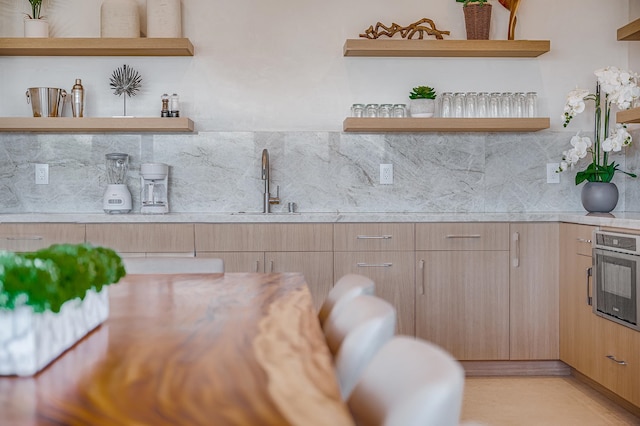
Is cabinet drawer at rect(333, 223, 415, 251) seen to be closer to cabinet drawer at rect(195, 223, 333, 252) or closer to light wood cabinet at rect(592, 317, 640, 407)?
cabinet drawer at rect(195, 223, 333, 252)

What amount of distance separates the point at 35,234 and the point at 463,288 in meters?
2.32

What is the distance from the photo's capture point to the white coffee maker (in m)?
4.16

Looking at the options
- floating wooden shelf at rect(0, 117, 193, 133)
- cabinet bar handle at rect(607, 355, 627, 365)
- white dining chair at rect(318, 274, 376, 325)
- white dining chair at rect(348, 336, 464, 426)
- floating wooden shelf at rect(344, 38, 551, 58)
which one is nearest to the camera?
white dining chair at rect(348, 336, 464, 426)

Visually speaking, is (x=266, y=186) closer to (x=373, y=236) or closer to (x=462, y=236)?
(x=373, y=236)

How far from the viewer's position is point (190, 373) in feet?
3.60

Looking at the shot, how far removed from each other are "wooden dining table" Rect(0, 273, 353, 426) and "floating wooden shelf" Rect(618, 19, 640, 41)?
3292 millimetres

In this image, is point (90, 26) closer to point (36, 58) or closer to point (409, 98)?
point (36, 58)

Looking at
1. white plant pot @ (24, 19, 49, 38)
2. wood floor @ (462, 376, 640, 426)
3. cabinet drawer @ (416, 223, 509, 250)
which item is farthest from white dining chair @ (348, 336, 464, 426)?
white plant pot @ (24, 19, 49, 38)

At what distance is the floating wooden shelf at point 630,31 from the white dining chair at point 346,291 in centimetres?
311

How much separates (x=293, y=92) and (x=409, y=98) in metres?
0.71

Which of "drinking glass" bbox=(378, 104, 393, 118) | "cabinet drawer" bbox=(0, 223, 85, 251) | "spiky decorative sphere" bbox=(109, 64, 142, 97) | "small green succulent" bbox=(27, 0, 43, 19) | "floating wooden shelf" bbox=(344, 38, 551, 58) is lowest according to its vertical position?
"cabinet drawer" bbox=(0, 223, 85, 251)

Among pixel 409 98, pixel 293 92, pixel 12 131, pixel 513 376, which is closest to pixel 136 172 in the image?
pixel 12 131

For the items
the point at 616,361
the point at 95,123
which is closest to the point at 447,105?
the point at 616,361

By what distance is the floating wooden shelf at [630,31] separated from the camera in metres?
4.14
